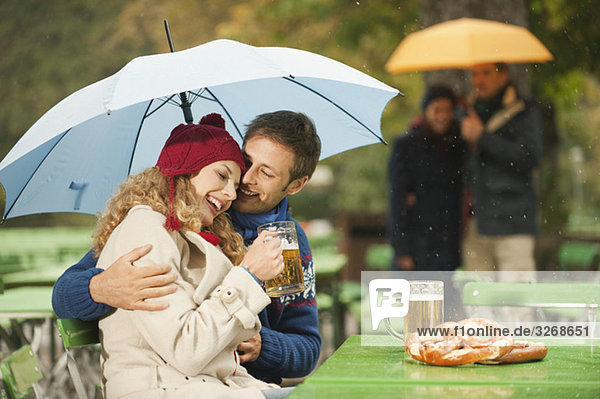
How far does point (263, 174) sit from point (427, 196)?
3.57 m

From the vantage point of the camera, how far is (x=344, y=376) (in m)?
2.15

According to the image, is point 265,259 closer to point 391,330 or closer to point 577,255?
point 391,330

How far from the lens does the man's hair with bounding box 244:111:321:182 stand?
3037 mm

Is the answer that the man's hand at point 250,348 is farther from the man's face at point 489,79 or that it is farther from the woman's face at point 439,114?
the man's face at point 489,79

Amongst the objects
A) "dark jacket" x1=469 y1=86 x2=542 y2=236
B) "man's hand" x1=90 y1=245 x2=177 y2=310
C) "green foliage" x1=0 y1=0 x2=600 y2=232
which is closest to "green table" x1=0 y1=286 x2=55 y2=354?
"man's hand" x1=90 y1=245 x2=177 y2=310

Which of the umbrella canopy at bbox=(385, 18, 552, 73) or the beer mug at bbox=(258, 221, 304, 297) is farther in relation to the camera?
the umbrella canopy at bbox=(385, 18, 552, 73)

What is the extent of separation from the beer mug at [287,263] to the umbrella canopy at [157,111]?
42 centimetres

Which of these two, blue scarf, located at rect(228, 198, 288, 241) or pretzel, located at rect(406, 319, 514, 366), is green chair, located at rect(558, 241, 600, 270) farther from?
pretzel, located at rect(406, 319, 514, 366)

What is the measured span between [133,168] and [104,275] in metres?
1.02

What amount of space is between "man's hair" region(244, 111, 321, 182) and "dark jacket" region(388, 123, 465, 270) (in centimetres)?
316

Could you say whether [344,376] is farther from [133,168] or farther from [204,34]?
[204,34]

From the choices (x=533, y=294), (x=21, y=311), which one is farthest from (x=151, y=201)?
(x=21, y=311)

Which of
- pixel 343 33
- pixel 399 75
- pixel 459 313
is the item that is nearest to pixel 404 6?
pixel 343 33

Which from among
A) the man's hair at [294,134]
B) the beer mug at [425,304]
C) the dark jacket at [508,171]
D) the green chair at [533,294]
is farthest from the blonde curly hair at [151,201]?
the dark jacket at [508,171]
